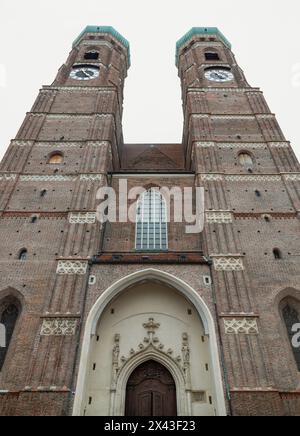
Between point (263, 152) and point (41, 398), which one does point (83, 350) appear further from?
point (263, 152)

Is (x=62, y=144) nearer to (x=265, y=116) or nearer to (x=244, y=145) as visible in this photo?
(x=244, y=145)

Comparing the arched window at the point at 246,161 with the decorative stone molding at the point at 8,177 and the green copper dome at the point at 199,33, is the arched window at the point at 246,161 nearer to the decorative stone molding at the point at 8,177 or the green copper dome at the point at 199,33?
the decorative stone molding at the point at 8,177

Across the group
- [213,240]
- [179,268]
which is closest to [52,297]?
[179,268]

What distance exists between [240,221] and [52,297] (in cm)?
901

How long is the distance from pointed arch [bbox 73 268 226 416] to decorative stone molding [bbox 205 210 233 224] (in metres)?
3.76

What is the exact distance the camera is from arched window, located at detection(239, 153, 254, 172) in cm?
1997

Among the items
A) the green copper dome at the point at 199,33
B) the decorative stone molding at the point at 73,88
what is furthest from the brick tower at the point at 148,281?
the green copper dome at the point at 199,33

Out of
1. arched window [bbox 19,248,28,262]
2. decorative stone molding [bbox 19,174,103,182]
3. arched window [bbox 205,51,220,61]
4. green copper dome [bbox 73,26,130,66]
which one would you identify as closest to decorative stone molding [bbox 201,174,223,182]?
decorative stone molding [bbox 19,174,103,182]

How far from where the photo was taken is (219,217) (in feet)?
55.4

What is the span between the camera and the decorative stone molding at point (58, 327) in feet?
41.8

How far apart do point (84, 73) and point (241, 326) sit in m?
23.0

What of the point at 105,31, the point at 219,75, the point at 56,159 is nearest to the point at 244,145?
the point at 219,75

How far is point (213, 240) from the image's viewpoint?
15891 mm

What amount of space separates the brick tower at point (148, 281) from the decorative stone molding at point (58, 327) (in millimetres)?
47
